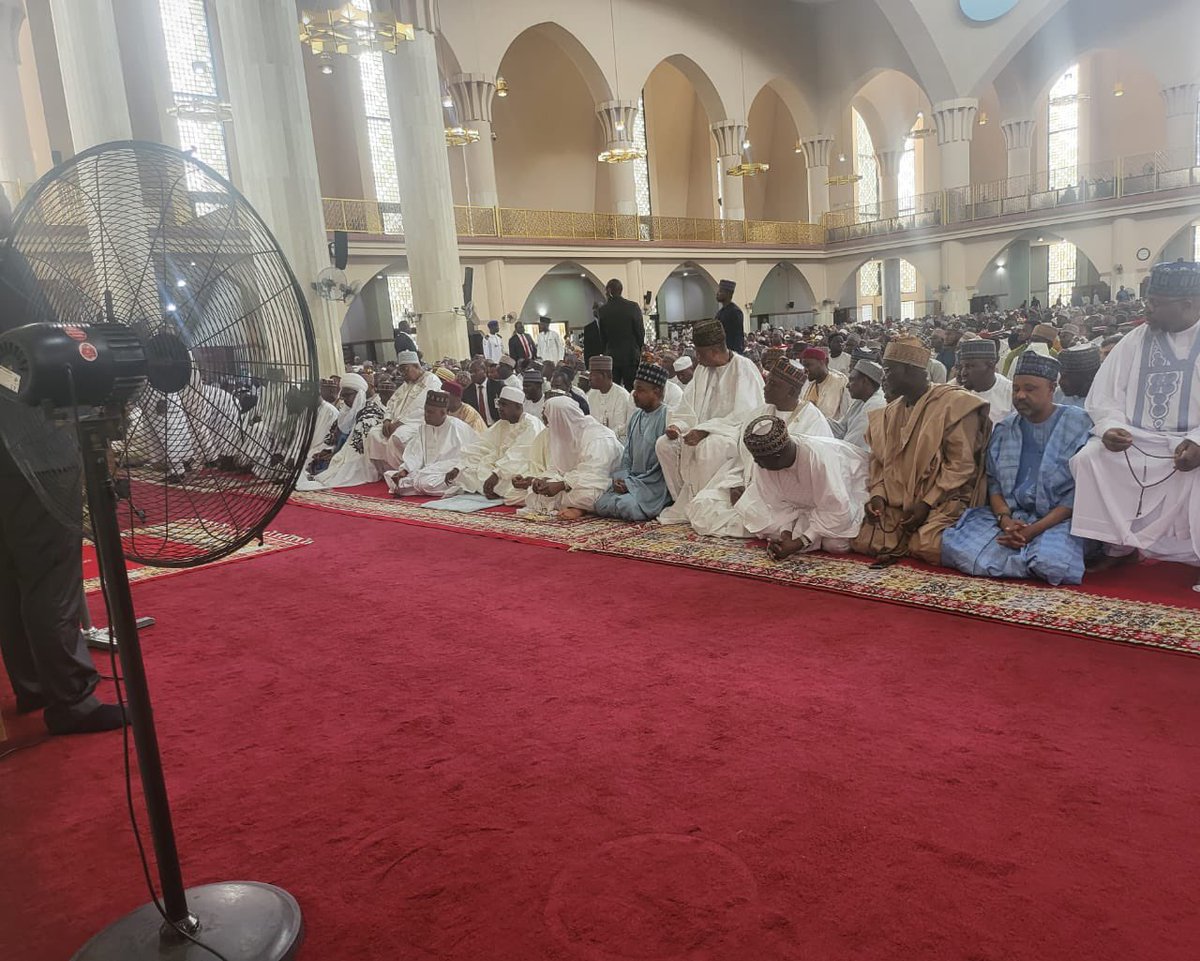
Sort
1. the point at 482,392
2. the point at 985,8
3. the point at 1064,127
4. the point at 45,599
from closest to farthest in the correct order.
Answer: the point at 45,599 < the point at 482,392 < the point at 985,8 < the point at 1064,127

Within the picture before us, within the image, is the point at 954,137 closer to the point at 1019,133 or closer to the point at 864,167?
the point at 1019,133

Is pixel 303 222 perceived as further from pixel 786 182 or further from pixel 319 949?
pixel 786 182

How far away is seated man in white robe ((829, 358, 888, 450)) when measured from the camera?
4363 mm

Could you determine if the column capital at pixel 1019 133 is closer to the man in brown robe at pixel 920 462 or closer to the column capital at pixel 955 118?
the column capital at pixel 955 118

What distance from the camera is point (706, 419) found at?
495 cm

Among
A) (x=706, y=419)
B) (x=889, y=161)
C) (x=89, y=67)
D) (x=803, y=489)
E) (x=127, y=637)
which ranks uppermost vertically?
(x=889, y=161)

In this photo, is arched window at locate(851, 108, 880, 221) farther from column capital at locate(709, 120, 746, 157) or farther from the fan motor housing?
the fan motor housing

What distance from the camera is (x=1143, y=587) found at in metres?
3.17

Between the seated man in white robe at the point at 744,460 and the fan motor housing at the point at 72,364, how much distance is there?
3013 mm

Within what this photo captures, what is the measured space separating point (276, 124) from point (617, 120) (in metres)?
10.6

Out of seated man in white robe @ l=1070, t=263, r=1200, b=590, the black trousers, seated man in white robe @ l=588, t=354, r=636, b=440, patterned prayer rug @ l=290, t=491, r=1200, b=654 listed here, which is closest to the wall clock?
seated man in white robe @ l=588, t=354, r=636, b=440

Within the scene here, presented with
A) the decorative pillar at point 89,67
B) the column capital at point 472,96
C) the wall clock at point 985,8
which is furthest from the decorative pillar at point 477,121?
the wall clock at point 985,8

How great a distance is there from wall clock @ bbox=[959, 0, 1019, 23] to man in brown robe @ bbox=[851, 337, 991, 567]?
2052 cm

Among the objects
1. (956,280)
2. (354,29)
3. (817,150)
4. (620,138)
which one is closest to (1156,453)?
(354,29)
